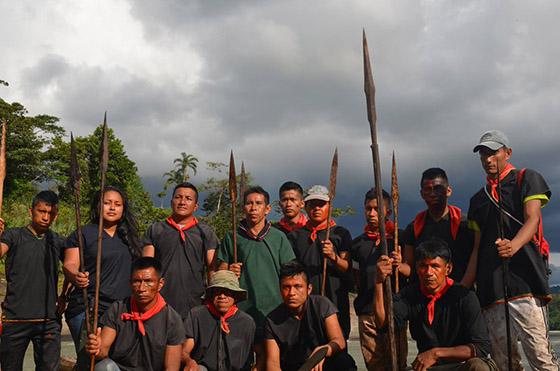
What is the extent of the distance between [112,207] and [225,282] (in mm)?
1303

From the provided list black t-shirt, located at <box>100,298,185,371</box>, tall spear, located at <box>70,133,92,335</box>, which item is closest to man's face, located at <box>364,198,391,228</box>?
black t-shirt, located at <box>100,298,185,371</box>

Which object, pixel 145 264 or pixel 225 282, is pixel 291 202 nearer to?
pixel 225 282

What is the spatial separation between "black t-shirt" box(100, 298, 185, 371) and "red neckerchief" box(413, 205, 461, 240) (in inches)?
92.4

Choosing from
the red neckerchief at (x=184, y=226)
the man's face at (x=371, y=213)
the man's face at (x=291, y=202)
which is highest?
the man's face at (x=291, y=202)

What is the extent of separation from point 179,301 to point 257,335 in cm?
79

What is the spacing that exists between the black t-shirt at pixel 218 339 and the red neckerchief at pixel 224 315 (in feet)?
0.09

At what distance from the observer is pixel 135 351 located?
196 inches

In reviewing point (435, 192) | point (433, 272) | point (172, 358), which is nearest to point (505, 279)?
point (433, 272)

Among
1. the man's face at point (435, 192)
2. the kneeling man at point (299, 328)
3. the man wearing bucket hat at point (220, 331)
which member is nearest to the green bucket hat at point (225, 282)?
the man wearing bucket hat at point (220, 331)

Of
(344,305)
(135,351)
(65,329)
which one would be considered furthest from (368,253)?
(65,329)

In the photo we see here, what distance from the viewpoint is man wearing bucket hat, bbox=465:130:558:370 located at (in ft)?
15.3

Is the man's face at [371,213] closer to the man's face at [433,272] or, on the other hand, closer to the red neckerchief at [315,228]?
the red neckerchief at [315,228]

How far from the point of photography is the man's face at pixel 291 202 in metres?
6.24

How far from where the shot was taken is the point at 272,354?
5.14m
